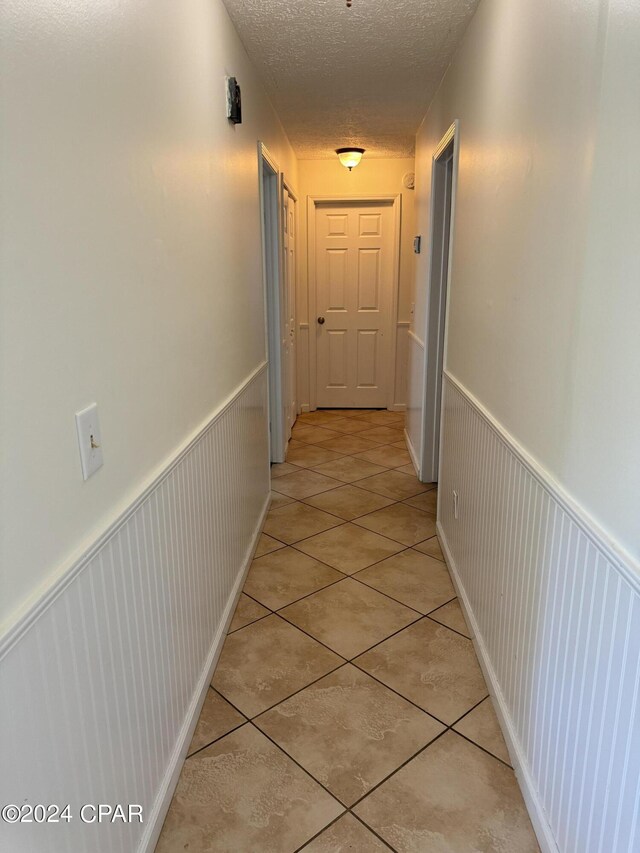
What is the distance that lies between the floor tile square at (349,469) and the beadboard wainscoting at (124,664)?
6.19 feet

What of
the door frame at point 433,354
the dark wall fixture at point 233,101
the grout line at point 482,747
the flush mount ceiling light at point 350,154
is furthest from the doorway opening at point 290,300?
the grout line at point 482,747

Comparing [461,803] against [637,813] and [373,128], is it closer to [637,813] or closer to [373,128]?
[637,813]

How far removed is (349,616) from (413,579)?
0.44 metres

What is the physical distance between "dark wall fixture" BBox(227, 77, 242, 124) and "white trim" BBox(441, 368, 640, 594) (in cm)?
161

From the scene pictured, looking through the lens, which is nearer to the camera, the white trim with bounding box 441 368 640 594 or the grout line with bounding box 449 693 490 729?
the white trim with bounding box 441 368 640 594

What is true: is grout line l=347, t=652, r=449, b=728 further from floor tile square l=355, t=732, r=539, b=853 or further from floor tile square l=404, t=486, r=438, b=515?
floor tile square l=404, t=486, r=438, b=515

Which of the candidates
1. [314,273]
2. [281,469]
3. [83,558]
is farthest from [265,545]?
[314,273]

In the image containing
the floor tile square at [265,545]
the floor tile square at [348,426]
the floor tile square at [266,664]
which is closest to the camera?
the floor tile square at [266,664]

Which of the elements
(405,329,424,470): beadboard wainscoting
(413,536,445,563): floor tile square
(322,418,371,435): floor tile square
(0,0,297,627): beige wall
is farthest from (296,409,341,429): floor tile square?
(0,0,297,627): beige wall

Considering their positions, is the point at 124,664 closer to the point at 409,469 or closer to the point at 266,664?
the point at 266,664

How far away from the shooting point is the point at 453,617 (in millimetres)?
2369

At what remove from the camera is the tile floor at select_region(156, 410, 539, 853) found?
147 centimetres

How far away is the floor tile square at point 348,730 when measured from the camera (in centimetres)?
164

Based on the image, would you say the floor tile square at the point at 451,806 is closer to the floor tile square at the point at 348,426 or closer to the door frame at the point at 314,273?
the floor tile square at the point at 348,426
